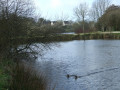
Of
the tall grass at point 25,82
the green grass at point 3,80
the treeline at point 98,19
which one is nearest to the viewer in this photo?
the tall grass at point 25,82

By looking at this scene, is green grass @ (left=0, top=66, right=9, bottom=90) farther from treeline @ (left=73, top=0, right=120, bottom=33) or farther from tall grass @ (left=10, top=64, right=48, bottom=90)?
treeline @ (left=73, top=0, right=120, bottom=33)

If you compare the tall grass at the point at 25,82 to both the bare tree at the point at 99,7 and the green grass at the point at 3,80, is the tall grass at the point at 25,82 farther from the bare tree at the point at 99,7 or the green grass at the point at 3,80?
the bare tree at the point at 99,7

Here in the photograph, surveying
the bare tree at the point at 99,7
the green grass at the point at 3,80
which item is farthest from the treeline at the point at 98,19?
the green grass at the point at 3,80

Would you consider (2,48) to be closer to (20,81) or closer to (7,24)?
(7,24)

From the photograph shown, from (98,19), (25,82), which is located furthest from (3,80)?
(98,19)

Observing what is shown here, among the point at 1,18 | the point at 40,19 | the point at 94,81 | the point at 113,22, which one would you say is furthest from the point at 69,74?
the point at 113,22

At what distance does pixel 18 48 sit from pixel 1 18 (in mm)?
3314

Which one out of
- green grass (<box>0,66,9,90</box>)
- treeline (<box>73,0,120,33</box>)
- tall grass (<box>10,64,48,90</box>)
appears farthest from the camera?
treeline (<box>73,0,120,33</box>)

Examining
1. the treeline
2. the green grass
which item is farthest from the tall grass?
the treeline

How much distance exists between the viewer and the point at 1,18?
13203 mm

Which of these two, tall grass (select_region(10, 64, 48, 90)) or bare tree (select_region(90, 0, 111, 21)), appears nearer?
tall grass (select_region(10, 64, 48, 90))

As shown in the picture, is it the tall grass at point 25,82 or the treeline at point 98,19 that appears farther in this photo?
the treeline at point 98,19

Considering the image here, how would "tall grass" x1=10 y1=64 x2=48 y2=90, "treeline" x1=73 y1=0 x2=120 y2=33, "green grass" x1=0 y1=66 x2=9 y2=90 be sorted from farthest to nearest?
"treeline" x1=73 y1=0 x2=120 y2=33, "green grass" x1=0 y1=66 x2=9 y2=90, "tall grass" x1=10 y1=64 x2=48 y2=90

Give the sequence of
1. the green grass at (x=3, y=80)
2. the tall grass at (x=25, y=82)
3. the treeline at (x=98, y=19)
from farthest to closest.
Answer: the treeline at (x=98, y=19)
the green grass at (x=3, y=80)
the tall grass at (x=25, y=82)
